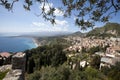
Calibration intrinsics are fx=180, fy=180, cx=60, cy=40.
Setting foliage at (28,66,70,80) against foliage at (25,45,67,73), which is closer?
foliage at (28,66,70,80)

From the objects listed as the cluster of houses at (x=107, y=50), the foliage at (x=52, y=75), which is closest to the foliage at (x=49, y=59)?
the cluster of houses at (x=107, y=50)

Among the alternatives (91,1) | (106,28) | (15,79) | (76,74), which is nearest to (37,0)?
(91,1)

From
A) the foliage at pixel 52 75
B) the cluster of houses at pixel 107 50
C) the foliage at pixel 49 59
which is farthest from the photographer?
Answer: the cluster of houses at pixel 107 50

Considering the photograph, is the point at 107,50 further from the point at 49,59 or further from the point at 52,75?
the point at 52,75

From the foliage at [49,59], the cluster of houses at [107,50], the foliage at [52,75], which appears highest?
the foliage at [52,75]

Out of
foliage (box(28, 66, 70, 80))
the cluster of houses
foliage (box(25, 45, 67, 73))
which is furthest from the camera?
the cluster of houses

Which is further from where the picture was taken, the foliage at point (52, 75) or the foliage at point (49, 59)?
the foliage at point (49, 59)

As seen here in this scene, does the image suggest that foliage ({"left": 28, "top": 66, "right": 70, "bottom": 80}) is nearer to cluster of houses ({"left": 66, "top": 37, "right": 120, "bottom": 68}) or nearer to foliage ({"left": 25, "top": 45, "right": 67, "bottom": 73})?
foliage ({"left": 25, "top": 45, "right": 67, "bottom": 73})

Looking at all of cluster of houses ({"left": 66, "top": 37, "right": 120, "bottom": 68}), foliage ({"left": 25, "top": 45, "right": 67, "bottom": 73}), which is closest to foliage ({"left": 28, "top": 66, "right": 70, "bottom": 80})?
foliage ({"left": 25, "top": 45, "right": 67, "bottom": 73})

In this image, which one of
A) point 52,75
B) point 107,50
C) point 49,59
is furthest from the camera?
point 107,50

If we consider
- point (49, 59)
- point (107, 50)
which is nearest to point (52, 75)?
point (49, 59)

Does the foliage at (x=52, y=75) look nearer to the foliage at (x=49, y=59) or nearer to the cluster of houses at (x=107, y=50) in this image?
the foliage at (x=49, y=59)

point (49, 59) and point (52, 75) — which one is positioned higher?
point (52, 75)

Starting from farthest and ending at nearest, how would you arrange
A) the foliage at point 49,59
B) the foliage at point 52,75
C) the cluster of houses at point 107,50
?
the cluster of houses at point 107,50 < the foliage at point 49,59 < the foliage at point 52,75
